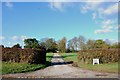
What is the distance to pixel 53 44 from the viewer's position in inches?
3605

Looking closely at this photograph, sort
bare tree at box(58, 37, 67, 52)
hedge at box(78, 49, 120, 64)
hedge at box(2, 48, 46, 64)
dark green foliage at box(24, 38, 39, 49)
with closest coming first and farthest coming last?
1. hedge at box(2, 48, 46, 64)
2. hedge at box(78, 49, 120, 64)
3. dark green foliage at box(24, 38, 39, 49)
4. bare tree at box(58, 37, 67, 52)

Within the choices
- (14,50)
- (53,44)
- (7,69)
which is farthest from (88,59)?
(53,44)

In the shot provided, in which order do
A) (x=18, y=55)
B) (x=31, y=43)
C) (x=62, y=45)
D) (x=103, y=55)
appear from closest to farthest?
(x=18, y=55)
(x=103, y=55)
(x=31, y=43)
(x=62, y=45)

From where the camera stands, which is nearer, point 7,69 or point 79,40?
point 7,69

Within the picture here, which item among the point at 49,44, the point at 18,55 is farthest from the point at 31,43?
the point at 18,55

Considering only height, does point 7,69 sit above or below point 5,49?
below

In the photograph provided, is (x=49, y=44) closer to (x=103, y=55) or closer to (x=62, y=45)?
(x=62, y=45)

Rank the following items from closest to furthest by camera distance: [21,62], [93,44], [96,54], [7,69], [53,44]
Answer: [7,69] → [21,62] → [96,54] → [93,44] → [53,44]

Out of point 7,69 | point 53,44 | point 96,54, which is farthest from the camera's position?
point 53,44

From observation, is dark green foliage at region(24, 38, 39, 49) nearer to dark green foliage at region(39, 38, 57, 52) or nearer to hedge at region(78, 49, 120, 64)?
dark green foliage at region(39, 38, 57, 52)

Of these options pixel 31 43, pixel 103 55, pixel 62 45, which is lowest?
pixel 103 55

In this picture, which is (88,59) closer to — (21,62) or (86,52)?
(86,52)

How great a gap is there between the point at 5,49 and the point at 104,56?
10.8 m

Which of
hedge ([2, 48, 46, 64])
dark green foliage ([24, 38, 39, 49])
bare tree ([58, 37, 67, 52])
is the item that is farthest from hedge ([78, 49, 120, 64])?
bare tree ([58, 37, 67, 52])
